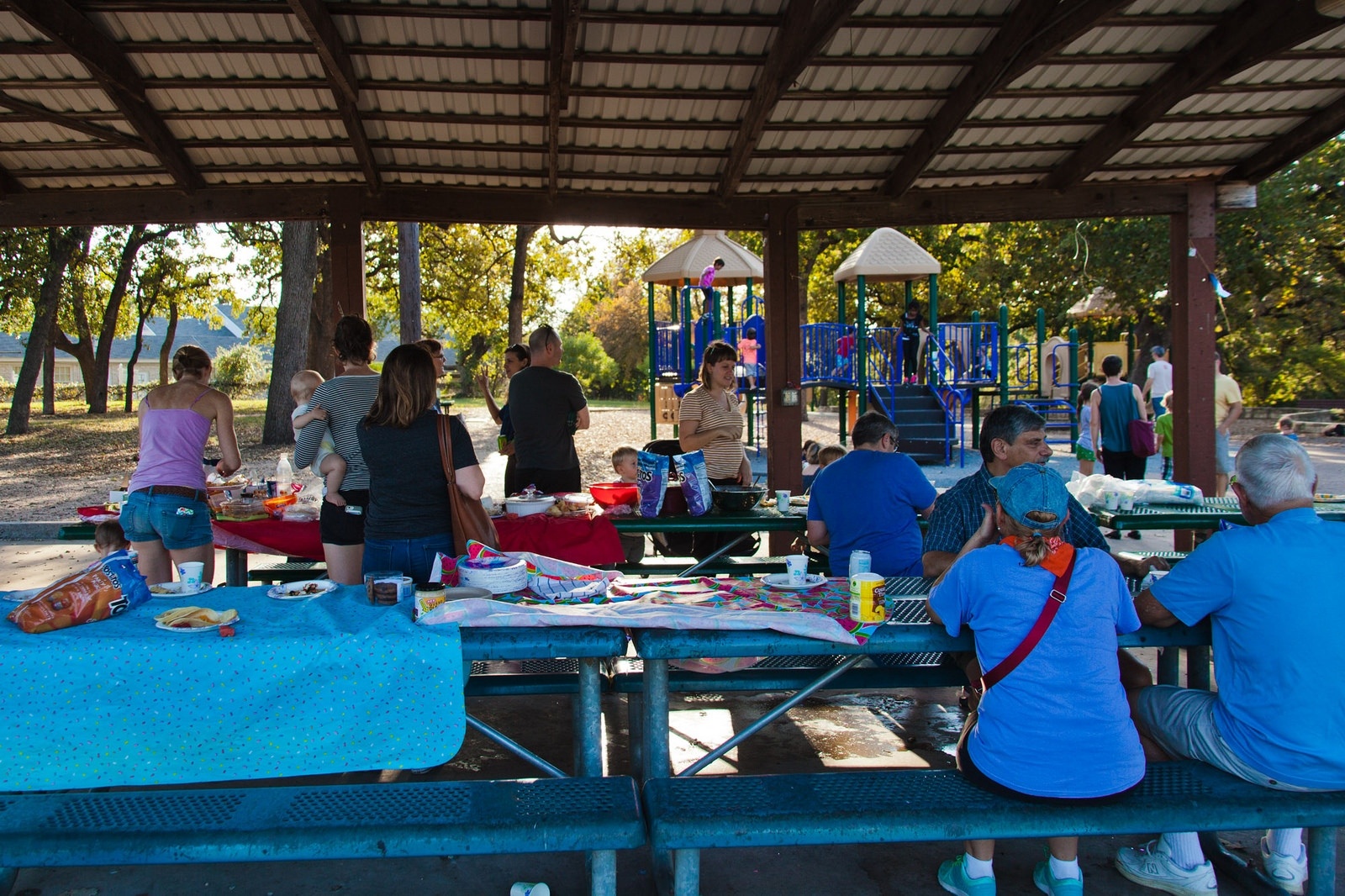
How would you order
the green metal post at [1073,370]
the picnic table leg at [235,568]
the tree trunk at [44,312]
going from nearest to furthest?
1. the picnic table leg at [235,568]
2. the green metal post at [1073,370]
3. the tree trunk at [44,312]

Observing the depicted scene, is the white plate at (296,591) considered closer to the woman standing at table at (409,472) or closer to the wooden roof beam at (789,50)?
the woman standing at table at (409,472)

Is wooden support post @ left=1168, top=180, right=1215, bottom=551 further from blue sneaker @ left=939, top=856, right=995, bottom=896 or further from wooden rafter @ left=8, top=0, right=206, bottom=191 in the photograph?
wooden rafter @ left=8, top=0, right=206, bottom=191

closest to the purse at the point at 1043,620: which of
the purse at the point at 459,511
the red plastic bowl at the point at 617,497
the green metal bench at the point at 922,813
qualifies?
the green metal bench at the point at 922,813

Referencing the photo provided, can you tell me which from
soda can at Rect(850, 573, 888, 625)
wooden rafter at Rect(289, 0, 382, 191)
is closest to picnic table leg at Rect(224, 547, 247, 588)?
wooden rafter at Rect(289, 0, 382, 191)

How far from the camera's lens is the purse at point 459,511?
3.99m

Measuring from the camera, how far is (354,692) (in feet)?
10.1

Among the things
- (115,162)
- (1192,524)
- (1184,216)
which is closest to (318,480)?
(115,162)

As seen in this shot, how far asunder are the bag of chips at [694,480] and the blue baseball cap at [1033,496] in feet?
8.91

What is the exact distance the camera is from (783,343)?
8367 mm

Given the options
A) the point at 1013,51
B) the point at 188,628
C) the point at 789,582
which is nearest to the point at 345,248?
the point at 1013,51

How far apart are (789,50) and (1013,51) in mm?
1384

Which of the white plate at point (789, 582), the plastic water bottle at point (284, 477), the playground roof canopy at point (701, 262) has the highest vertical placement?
the playground roof canopy at point (701, 262)

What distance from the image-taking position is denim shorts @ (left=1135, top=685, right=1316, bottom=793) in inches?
122

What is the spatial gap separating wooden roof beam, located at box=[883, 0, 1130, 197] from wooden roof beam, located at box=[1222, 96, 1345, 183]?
2.57 metres
